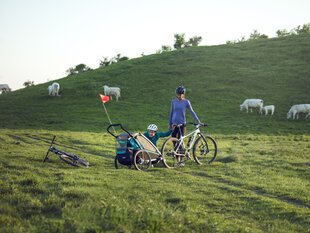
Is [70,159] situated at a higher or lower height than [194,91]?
lower

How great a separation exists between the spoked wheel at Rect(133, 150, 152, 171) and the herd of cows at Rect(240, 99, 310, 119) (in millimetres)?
29100

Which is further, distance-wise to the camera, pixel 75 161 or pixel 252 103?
pixel 252 103

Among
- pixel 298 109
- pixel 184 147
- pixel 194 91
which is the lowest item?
pixel 184 147

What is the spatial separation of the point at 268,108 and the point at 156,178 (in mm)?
31810

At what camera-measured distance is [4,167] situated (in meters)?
14.1

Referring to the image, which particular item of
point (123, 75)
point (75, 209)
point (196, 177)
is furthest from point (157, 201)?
point (123, 75)

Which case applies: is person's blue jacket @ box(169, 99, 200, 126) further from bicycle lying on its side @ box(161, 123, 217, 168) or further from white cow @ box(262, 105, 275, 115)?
white cow @ box(262, 105, 275, 115)

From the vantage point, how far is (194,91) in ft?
172

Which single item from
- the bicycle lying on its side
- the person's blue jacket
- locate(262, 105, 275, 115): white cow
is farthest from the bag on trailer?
locate(262, 105, 275, 115): white cow

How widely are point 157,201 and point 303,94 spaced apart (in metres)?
42.3

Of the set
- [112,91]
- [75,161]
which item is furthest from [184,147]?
[112,91]

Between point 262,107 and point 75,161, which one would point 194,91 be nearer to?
point 262,107

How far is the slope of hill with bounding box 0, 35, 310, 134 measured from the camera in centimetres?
3959

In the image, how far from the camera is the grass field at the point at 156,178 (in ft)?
28.8
